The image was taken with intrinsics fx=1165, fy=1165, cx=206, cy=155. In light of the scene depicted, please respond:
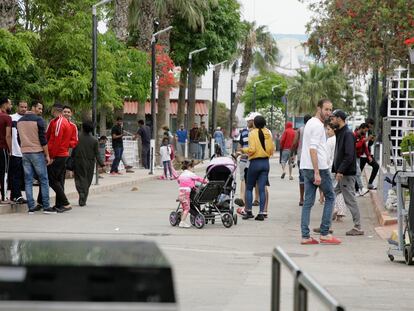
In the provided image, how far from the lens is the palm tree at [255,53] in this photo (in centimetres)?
9025

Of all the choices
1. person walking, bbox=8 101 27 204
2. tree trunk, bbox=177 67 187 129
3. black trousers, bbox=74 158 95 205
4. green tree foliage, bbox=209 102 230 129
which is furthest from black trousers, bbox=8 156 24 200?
green tree foliage, bbox=209 102 230 129

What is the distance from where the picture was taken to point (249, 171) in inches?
739

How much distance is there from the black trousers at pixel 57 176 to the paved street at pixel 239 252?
0.33 m

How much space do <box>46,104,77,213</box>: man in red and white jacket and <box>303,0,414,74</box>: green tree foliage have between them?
36.5 ft

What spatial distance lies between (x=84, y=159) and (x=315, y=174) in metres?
7.84

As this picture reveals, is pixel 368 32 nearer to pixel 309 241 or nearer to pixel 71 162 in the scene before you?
pixel 71 162

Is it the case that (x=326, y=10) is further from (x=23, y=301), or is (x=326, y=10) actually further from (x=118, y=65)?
(x=23, y=301)

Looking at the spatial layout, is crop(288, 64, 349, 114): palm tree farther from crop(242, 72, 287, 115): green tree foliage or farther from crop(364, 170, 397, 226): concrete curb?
crop(364, 170, 397, 226): concrete curb

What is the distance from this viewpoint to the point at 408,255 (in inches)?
491

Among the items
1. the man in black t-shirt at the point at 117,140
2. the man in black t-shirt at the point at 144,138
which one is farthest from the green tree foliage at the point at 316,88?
the man in black t-shirt at the point at 117,140

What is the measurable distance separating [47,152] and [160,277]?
17.0m

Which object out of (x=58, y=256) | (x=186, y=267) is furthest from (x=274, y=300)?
(x=186, y=267)

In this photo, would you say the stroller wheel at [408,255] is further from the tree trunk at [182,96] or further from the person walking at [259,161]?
the tree trunk at [182,96]

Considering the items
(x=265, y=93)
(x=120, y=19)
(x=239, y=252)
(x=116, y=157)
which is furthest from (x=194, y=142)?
(x=265, y=93)
